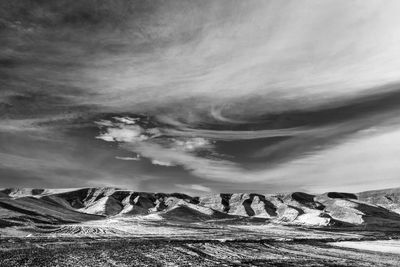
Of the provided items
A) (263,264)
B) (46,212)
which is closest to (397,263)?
(263,264)

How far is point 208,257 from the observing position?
150ft

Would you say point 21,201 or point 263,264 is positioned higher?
point 21,201

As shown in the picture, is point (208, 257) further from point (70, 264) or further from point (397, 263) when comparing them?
point (397, 263)

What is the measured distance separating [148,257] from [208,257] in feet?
24.1

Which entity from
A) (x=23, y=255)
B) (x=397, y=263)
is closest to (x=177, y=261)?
(x=23, y=255)

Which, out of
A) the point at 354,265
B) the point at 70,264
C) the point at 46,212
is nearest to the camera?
the point at 70,264

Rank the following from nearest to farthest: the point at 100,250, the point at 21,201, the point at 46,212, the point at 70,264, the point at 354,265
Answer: the point at 70,264, the point at 354,265, the point at 100,250, the point at 46,212, the point at 21,201

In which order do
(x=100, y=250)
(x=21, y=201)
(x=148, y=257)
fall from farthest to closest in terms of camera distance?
1. (x=21, y=201)
2. (x=100, y=250)
3. (x=148, y=257)

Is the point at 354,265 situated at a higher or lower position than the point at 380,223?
lower

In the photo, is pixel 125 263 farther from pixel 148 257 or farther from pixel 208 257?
pixel 208 257

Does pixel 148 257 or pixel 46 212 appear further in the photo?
pixel 46 212

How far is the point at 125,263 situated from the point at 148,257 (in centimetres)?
576

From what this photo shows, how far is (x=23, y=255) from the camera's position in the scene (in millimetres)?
43094

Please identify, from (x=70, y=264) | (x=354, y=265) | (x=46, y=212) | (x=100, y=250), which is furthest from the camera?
(x=46, y=212)
